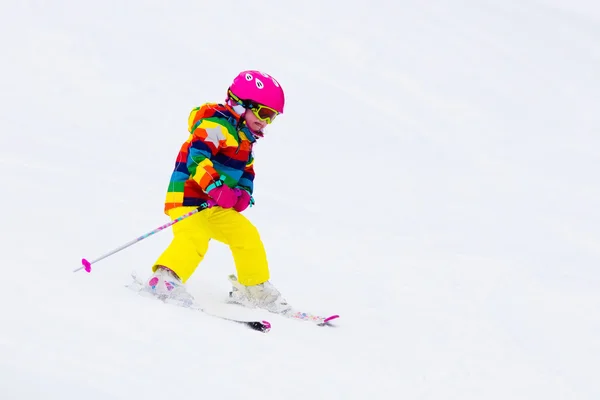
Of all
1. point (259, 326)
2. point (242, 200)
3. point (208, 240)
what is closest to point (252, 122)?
point (242, 200)

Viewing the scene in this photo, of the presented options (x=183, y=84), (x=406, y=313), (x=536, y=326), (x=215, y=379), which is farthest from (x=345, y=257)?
(x=183, y=84)

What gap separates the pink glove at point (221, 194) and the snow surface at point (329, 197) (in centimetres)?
76

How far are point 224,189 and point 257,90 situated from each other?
2.56 feet

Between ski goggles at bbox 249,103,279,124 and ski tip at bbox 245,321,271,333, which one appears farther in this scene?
ski goggles at bbox 249,103,279,124

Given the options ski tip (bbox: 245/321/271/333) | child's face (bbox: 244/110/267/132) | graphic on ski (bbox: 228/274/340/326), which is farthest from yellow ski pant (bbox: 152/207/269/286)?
ski tip (bbox: 245/321/271/333)

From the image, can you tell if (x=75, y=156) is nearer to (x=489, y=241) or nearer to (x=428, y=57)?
(x=489, y=241)

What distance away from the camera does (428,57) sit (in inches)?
733

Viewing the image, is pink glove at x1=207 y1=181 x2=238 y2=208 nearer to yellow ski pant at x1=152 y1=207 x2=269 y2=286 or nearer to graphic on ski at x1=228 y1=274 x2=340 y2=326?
yellow ski pant at x1=152 y1=207 x2=269 y2=286

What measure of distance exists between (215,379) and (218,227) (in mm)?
2086

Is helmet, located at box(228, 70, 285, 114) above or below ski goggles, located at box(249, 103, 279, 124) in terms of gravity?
above

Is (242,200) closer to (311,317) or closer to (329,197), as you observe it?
(311,317)

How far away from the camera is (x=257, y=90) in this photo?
5.20 meters

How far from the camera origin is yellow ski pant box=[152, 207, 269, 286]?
500cm

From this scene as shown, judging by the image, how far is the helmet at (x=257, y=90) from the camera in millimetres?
5199
